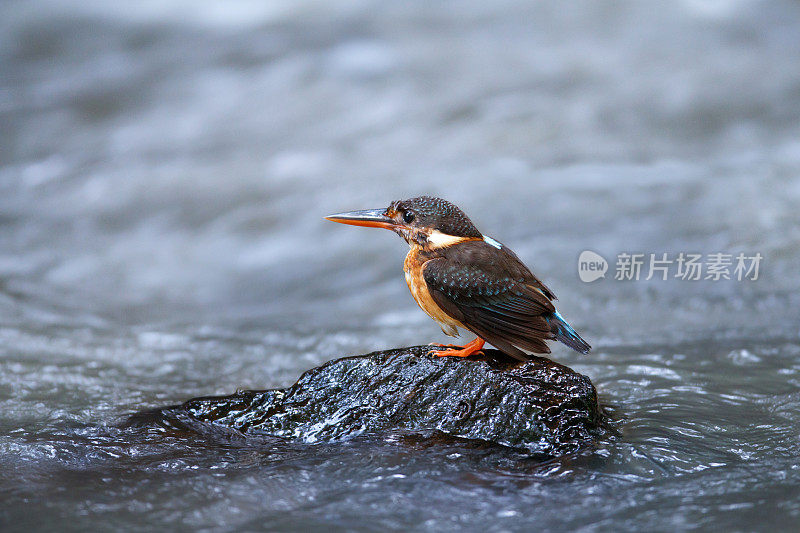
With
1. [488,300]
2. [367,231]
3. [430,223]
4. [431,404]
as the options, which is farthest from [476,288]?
[367,231]

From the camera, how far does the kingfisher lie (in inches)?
158

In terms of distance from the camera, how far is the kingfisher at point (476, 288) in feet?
13.1

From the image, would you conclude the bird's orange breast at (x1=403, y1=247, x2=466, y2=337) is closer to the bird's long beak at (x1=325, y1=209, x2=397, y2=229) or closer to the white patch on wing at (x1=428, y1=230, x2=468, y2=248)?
the white patch on wing at (x1=428, y1=230, x2=468, y2=248)

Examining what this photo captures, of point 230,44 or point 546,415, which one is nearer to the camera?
point 546,415

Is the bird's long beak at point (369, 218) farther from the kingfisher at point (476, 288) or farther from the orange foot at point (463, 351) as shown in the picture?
the orange foot at point (463, 351)

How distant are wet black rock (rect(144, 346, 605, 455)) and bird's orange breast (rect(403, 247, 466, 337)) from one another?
0.27 metres

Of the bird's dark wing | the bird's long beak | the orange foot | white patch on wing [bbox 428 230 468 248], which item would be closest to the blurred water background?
the orange foot

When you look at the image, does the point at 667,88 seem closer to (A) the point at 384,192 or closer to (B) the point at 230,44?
(A) the point at 384,192

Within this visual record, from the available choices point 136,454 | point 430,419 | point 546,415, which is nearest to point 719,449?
point 546,415

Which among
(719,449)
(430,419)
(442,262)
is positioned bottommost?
(719,449)

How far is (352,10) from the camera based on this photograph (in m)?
13.1

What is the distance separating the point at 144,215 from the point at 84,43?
145 inches
